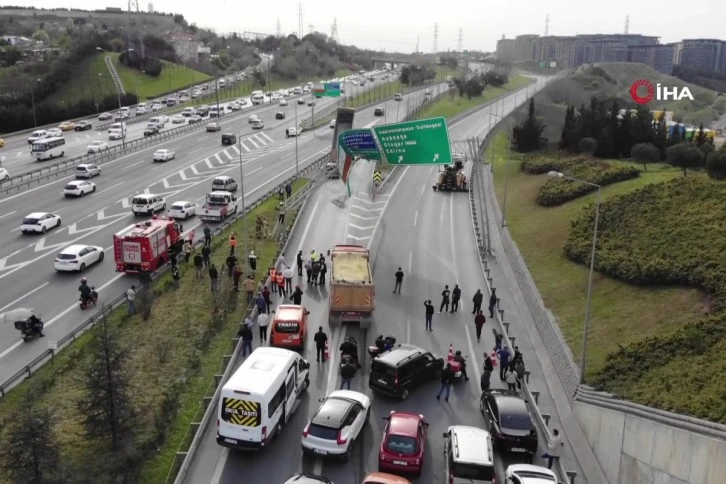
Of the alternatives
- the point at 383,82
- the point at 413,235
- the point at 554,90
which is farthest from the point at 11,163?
the point at 383,82

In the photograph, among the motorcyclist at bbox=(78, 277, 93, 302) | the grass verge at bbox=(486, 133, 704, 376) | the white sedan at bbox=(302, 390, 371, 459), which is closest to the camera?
the white sedan at bbox=(302, 390, 371, 459)

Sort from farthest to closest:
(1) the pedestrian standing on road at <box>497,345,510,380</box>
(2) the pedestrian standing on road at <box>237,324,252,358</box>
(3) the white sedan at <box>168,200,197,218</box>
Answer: (3) the white sedan at <box>168,200,197,218</box> < (2) the pedestrian standing on road at <box>237,324,252,358</box> < (1) the pedestrian standing on road at <box>497,345,510,380</box>

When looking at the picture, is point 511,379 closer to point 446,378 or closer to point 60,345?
point 446,378

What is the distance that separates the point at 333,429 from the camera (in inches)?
751

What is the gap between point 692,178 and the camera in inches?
1660

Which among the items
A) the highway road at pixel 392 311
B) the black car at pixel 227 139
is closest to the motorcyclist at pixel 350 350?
the highway road at pixel 392 311

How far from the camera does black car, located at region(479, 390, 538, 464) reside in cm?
2012

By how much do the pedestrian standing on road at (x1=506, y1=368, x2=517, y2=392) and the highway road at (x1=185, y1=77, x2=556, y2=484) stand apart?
473 millimetres

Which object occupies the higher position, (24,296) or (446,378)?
(446,378)

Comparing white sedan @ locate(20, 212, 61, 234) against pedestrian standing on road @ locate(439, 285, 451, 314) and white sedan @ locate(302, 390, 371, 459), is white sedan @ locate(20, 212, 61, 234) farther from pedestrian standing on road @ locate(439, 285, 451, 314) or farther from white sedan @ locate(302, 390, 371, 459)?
white sedan @ locate(302, 390, 371, 459)

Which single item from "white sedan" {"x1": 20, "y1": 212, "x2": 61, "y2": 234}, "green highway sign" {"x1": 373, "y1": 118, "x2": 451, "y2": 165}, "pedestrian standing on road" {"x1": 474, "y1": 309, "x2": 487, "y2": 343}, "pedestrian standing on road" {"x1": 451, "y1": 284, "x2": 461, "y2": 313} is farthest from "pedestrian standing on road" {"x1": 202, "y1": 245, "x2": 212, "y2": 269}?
"pedestrian standing on road" {"x1": 474, "y1": 309, "x2": 487, "y2": 343}

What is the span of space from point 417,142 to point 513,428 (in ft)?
79.2

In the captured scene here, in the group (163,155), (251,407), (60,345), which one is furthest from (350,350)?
(163,155)

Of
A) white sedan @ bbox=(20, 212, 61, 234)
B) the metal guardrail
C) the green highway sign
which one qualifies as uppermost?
the green highway sign
